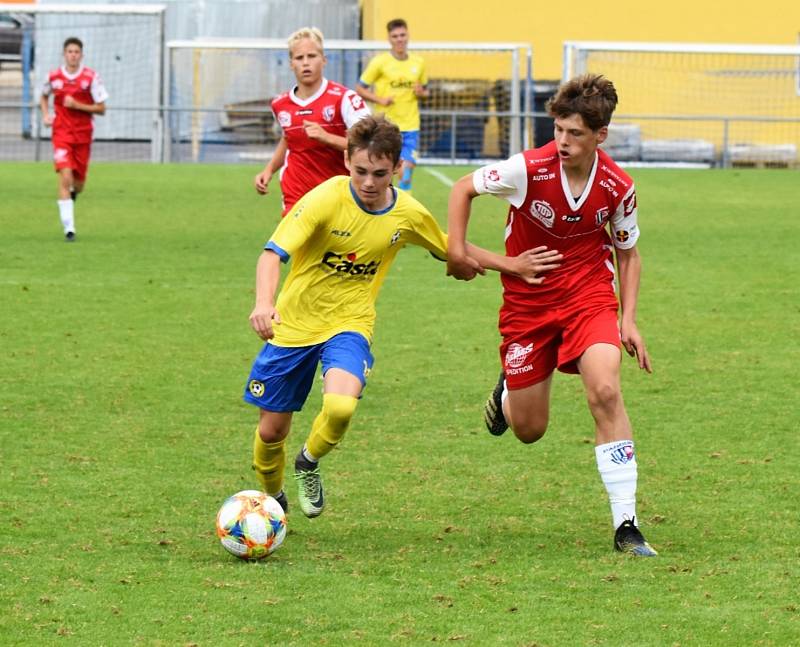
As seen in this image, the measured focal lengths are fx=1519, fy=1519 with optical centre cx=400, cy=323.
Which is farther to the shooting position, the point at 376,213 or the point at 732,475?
the point at 732,475

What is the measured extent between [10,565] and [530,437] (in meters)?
2.34

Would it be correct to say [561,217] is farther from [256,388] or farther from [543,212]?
[256,388]

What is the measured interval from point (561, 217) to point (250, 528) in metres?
1.78

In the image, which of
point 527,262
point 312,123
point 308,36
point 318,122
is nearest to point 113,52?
point 318,122

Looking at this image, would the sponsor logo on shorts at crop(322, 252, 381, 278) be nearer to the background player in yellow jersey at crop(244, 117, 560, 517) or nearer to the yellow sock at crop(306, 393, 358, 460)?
the background player in yellow jersey at crop(244, 117, 560, 517)

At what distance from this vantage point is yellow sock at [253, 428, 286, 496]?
630 centimetres

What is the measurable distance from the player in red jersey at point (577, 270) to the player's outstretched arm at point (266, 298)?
80 centimetres

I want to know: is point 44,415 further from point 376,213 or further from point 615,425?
point 615,425

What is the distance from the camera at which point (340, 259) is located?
20.6 feet

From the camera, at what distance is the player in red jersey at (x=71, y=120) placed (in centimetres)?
1578

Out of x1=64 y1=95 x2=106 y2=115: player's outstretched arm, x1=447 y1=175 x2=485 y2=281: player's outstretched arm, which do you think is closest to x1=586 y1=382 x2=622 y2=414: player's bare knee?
x1=447 y1=175 x2=485 y2=281: player's outstretched arm

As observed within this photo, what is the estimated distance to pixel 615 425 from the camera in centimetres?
589

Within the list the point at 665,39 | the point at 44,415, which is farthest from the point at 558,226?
the point at 665,39

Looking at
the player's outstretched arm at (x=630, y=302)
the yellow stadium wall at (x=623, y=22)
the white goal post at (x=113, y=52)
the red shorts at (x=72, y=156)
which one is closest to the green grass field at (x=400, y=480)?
the player's outstretched arm at (x=630, y=302)
